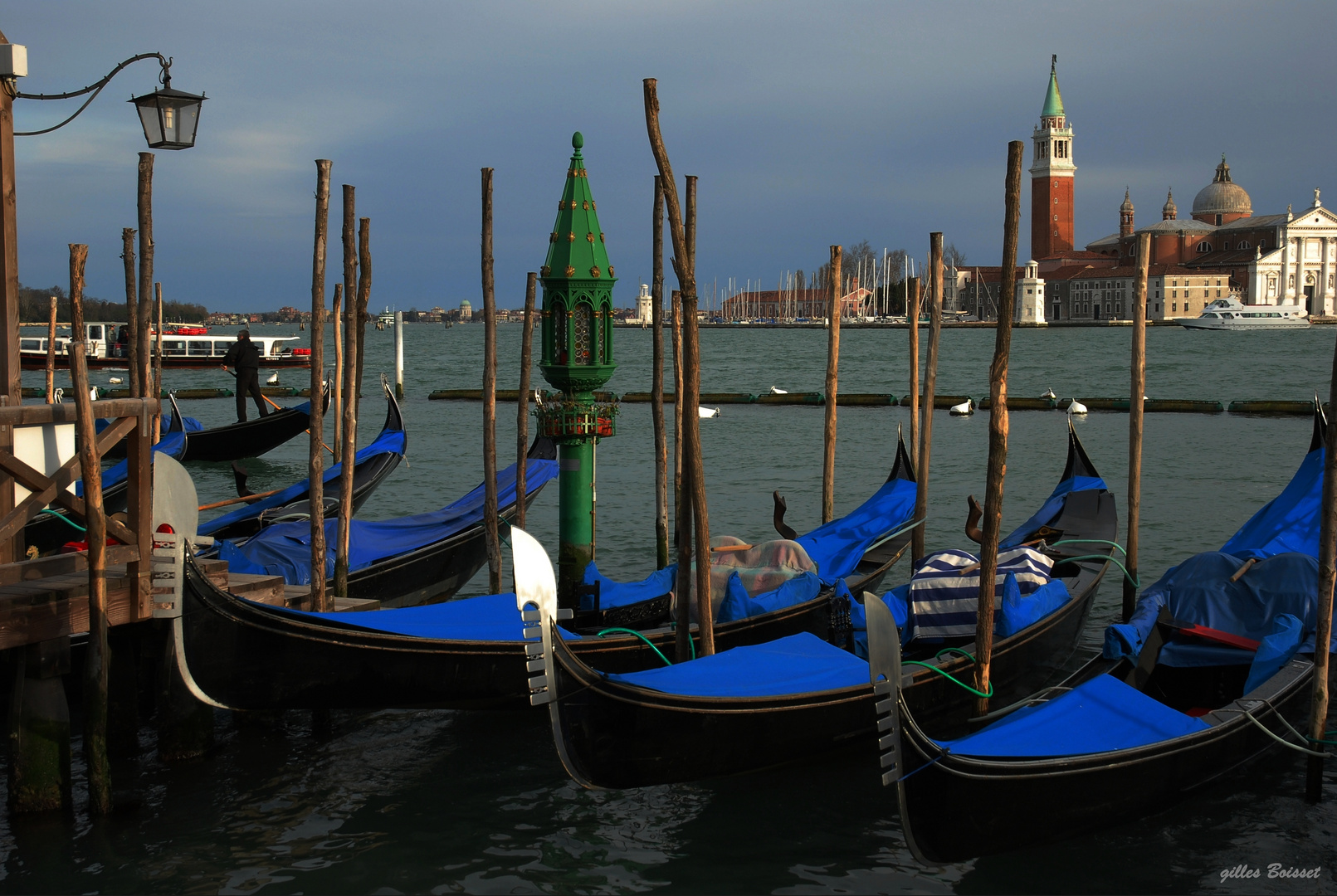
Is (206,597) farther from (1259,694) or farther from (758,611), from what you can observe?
→ (1259,694)

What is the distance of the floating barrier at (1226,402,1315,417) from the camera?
16375 millimetres

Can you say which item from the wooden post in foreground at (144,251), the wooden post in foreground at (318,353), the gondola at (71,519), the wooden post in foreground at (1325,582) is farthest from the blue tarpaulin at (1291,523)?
the wooden post in foreground at (144,251)

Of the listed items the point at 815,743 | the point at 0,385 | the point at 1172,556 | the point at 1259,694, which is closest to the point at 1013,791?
the point at 815,743

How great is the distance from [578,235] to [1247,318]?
59142 millimetres

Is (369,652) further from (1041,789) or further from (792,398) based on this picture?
(792,398)

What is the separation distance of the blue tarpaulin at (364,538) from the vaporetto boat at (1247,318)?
187 ft

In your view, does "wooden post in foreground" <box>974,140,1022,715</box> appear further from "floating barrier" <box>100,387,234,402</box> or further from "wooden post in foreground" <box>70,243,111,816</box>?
"floating barrier" <box>100,387,234,402</box>

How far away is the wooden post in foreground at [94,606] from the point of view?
3180 millimetres

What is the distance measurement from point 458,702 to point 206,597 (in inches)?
35.6

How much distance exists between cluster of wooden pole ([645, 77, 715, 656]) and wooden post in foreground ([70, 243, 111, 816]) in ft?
5.72

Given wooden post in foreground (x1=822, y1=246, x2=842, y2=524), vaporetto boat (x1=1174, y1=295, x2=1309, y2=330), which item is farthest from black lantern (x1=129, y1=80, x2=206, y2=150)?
vaporetto boat (x1=1174, y1=295, x2=1309, y2=330)

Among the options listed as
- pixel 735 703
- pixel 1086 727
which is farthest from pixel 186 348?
pixel 1086 727

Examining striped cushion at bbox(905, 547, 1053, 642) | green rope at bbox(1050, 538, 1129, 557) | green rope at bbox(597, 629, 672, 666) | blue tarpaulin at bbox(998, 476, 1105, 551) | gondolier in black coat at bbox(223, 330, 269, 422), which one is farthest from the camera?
gondolier in black coat at bbox(223, 330, 269, 422)

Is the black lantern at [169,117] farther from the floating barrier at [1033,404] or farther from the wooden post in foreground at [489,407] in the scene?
the floating barrier at [1033,404]
